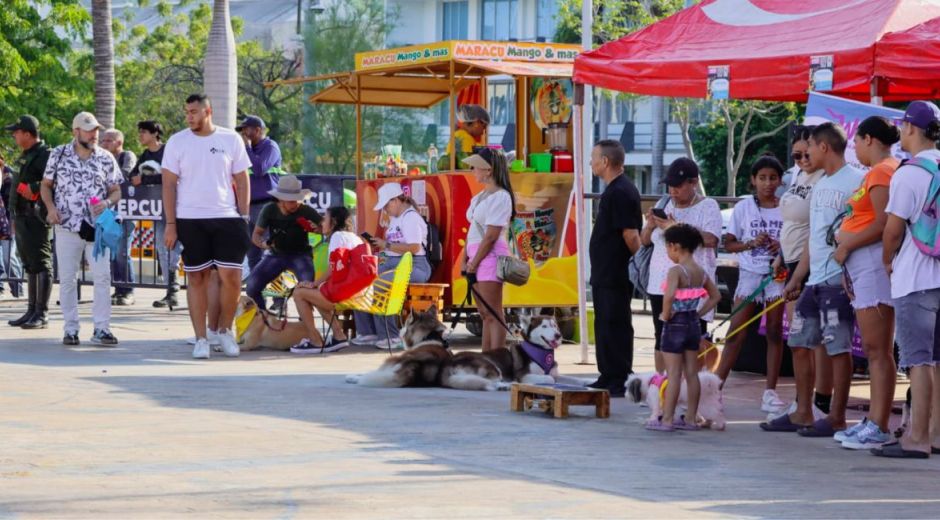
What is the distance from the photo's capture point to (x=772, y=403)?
10688 mm

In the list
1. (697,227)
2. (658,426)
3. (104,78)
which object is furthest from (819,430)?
(104,78)

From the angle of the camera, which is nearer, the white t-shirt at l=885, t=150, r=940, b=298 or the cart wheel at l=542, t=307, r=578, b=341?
the white t-shirt at l=885, t=150, r=940, b=298

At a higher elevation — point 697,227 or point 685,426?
point 697,227

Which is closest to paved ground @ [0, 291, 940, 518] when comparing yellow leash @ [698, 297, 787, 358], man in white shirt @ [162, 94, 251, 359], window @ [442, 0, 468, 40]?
yellow leash @ [698, 297, 787, 358]

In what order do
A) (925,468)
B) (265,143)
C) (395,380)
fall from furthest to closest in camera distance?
(265,143) → (395,380) → (925,468)

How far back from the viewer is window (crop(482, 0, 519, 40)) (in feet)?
237

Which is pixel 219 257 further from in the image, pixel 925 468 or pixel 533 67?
pixel 925 468

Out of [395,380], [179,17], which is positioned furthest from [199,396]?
[179,17]

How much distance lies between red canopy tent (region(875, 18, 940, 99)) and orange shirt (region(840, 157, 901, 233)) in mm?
1943

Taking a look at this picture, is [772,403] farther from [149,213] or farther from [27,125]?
[149,213]

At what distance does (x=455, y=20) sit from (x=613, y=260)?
2563 inches

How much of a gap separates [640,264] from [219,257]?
408 centimetres

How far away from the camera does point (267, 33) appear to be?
77.8m

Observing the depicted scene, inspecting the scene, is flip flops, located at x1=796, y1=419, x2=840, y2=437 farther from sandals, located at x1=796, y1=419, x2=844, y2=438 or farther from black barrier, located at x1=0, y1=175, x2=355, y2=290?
black barrier, located at x1=0, y1=175, x2=355, y2=290
